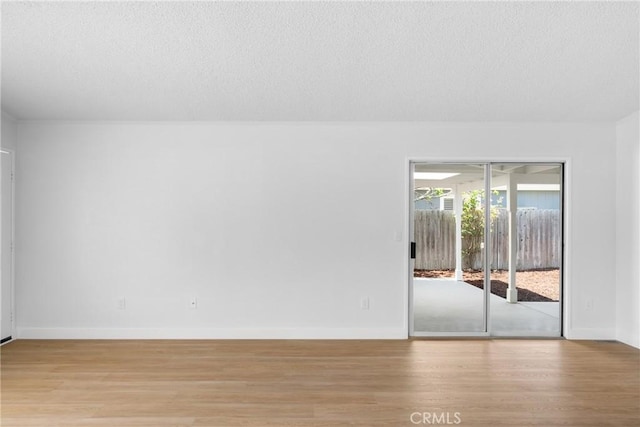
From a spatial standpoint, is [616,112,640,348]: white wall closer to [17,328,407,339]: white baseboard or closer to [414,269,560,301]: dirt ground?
[414,269,560,301]: dirt ground

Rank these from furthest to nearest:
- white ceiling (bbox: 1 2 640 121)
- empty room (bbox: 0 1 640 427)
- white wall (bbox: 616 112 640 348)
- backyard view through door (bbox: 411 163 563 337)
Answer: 1. backyard view through door (bbox: 411 163 563 337)
2. white wall (bbox: 616 112 640 348)
3. empty room (bbox: 0 1 640 427)
4. white ceiling (bbox: 1 2 640 121)

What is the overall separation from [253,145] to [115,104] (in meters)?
1.49

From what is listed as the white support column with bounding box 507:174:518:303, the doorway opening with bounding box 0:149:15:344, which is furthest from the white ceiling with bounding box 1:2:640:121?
the white support column with bounding box 507:174:518:303

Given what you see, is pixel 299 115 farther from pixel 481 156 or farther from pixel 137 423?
pixel 137 423

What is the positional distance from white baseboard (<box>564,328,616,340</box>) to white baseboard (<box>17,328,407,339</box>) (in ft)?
6.38

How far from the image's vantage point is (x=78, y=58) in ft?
10.3

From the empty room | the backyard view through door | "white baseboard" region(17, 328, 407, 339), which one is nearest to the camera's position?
the empty room

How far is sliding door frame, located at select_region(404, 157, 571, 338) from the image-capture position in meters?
4.38

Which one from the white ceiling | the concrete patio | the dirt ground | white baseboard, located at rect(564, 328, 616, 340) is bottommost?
white baseboard, located at rect(564, 328, 616, 340)

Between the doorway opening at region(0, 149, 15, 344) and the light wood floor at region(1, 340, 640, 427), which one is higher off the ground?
the doorway opening at region(0, 149, 15, 344)

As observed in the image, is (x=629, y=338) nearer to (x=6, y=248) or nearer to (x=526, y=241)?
(x=526, y=241)

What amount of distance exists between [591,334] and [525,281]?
91 centimetres

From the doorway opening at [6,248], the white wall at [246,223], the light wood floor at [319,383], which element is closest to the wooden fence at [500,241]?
the white wall at [246,223]

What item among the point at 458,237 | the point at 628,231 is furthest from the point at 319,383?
the point at 628,231
